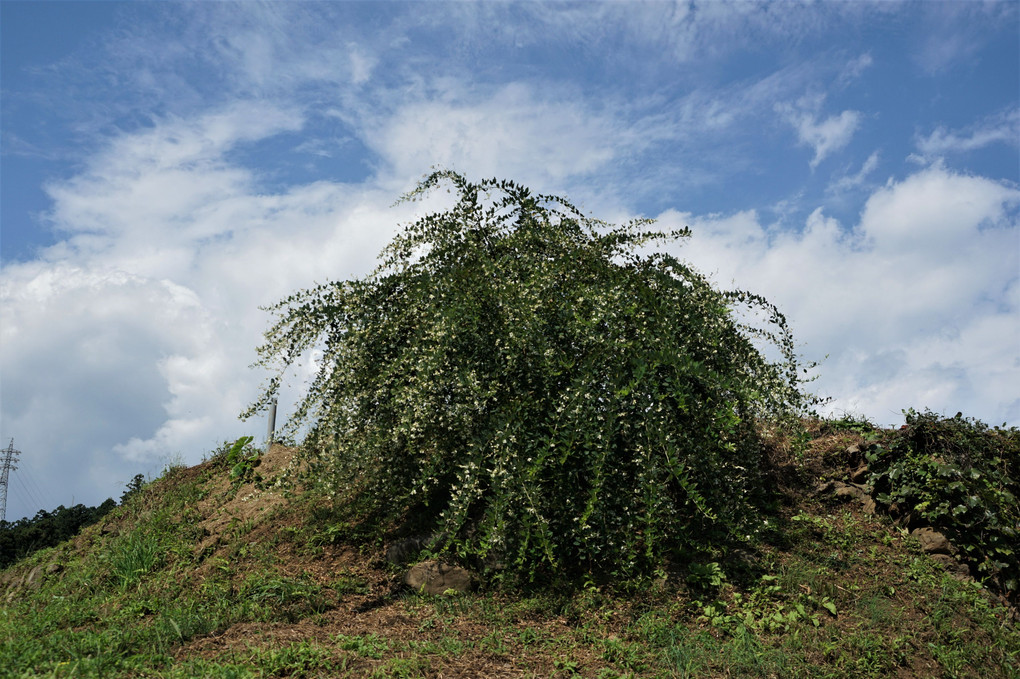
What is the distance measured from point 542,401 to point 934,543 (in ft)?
17.3

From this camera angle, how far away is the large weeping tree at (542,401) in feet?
25.5

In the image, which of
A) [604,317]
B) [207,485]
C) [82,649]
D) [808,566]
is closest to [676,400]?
[604,317]

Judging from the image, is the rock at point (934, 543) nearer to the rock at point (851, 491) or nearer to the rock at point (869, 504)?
the rock at point (869, 504)

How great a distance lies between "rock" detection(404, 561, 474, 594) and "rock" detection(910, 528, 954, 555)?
5664mm

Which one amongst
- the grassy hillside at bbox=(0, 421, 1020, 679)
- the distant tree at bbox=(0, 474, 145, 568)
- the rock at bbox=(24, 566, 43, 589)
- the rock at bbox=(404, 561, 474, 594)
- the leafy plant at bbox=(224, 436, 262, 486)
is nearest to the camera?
the grassy hillside at bbox=(0, 421, 1020, 679)

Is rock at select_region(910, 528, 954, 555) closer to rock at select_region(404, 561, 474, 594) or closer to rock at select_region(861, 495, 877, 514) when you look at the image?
rock at select_region(861, 495, 877, 514)

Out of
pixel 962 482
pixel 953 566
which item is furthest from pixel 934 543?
pixel 962 482

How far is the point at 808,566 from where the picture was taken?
27.9 ft

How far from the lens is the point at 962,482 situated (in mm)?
9008

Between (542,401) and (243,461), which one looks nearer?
(542,401)

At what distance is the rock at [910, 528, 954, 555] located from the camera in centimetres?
881

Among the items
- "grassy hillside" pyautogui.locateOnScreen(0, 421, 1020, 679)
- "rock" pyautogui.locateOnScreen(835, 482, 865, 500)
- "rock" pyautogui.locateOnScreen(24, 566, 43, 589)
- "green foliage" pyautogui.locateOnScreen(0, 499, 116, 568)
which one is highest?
"green foliage" pyautogui.locateOnScreen(0, 499, 116, 568)

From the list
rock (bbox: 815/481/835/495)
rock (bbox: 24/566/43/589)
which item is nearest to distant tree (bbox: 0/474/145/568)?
rock (bbox: 24/566/43/589)

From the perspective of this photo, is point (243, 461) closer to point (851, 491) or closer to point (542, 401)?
point (542, 401)
